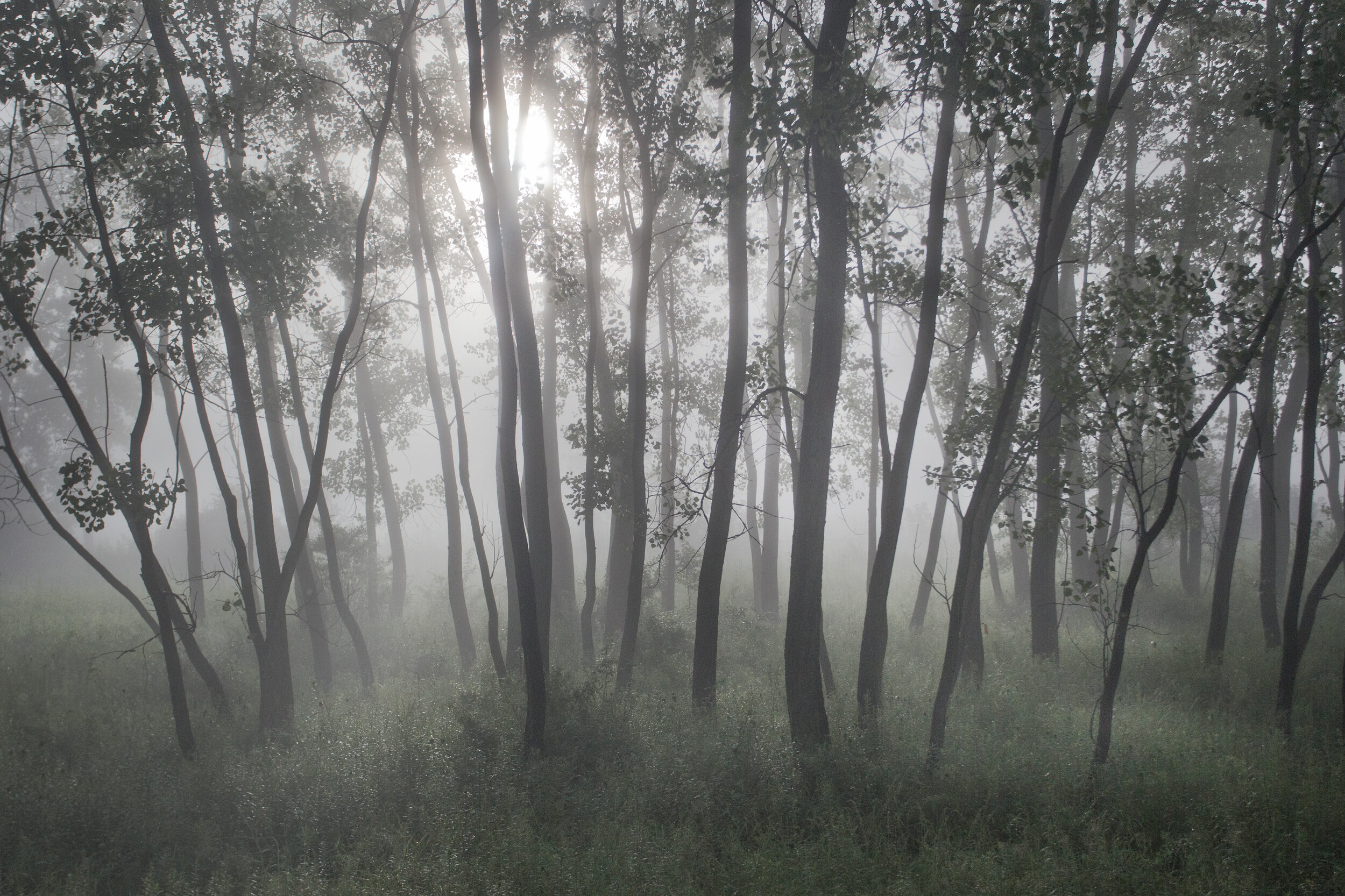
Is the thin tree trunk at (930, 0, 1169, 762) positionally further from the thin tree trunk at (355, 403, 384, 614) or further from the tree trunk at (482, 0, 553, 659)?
the thin tree trunk at (355, 403, 384, 614)

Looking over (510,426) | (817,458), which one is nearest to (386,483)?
(510,426)

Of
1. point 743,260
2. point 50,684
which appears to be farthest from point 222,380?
point 743,260

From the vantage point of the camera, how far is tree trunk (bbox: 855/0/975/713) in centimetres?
830

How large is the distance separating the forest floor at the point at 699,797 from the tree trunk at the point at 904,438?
0.70 metres

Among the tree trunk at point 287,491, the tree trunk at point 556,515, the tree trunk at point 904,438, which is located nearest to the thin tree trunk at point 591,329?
the tree trunk at point 556,515

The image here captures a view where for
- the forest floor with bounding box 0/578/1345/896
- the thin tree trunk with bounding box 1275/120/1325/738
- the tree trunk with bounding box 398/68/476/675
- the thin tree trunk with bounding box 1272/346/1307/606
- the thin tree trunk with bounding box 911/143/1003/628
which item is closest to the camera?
the forest floor with bounding box 0/578/1345/896

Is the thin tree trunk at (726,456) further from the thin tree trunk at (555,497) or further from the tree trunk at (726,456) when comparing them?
the thin tree trunk at (555,497)

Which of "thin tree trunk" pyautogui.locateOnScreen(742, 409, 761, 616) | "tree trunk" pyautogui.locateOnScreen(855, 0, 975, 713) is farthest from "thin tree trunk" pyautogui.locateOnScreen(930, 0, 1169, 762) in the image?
"thin tree trunk" pyautogui.locateOnScreen(742, 409, 761, 616)

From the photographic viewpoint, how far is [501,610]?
68.0ft

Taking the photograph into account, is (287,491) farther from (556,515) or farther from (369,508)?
(369,508)

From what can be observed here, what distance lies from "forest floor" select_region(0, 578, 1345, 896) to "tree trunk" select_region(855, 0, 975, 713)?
698 mm

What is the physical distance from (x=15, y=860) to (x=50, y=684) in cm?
782

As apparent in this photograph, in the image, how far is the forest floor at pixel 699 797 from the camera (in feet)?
18.2

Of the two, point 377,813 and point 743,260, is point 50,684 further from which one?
point 743,260
